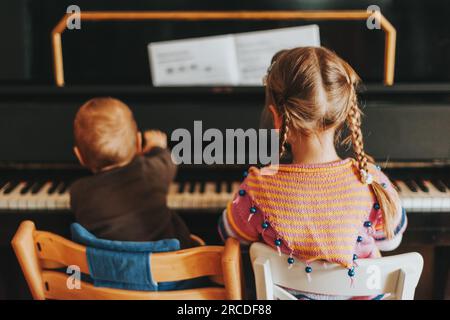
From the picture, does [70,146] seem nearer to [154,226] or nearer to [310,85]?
[154,226]

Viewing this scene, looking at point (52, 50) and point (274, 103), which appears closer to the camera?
point (274, 103)

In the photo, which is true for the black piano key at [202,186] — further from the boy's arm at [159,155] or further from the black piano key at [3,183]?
the black piano key at [3,183]

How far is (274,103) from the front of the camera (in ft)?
3.84

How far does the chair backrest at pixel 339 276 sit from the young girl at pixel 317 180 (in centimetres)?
2

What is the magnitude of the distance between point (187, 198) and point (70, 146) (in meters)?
0.45

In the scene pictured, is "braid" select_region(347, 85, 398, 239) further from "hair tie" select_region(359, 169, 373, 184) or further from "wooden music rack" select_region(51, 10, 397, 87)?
"wooden music rack" select_region(51, 10, 397, 87)

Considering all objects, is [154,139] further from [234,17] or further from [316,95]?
[316,95]

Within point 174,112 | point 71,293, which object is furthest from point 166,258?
point 174,112

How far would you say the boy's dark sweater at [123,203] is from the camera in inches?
55.7

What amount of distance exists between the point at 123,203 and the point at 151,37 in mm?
728

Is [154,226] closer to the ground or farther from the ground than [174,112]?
closer to the ground

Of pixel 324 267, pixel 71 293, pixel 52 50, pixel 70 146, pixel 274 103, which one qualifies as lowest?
pixel 71 293

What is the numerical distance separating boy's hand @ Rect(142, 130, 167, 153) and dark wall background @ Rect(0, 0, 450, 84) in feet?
0.88

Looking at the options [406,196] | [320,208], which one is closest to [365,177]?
[320,208]
